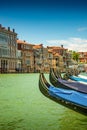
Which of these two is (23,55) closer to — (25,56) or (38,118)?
(25,56)

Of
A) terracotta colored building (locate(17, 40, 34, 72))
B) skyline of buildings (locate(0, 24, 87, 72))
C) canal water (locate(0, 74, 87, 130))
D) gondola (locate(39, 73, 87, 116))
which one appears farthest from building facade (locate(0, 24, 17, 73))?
gondola (locate(39, 73, 87, 116))

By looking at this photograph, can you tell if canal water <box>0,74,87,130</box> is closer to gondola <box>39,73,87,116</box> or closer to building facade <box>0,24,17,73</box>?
gondola <box>39,73,87,116</box>

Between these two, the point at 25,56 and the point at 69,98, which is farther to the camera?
the point at 25,56

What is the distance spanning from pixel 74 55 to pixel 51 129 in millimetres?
61164

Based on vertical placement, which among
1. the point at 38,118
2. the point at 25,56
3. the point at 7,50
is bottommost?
the point at 38,118

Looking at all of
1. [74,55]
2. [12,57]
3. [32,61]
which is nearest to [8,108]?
[12,57]

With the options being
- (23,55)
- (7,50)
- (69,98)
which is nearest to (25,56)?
(23,55)

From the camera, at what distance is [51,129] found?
5617 mm

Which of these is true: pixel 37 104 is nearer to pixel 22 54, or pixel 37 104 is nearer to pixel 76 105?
pixel 76 105

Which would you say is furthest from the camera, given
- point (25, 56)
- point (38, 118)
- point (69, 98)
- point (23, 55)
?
point (25, 56)

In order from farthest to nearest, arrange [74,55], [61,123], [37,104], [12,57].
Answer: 1. [74,55]
2. [12,57]
3. [37,104]
4. [61,123]

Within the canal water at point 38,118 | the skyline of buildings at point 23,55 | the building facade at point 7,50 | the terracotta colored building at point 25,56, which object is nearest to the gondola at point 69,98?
the canal water at point 38,118

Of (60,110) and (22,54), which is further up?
(22,54)

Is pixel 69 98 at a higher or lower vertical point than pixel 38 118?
higher
